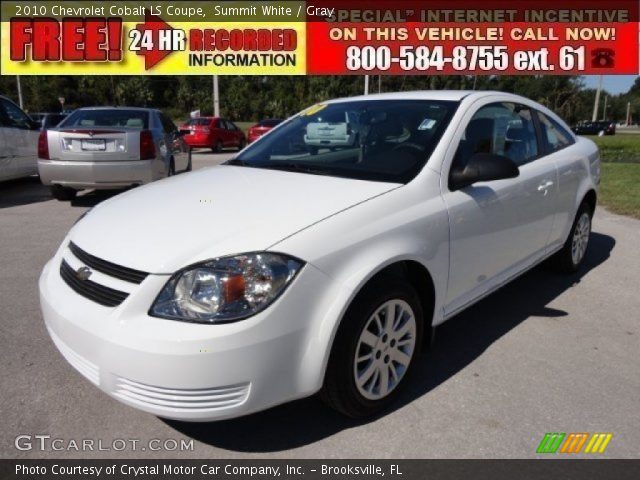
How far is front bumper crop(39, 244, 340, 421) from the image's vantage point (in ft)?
6.81

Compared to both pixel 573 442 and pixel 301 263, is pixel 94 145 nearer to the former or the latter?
pixel 301 263

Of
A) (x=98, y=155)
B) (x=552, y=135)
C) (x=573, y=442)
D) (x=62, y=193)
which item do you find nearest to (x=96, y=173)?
(x=98, y=155)

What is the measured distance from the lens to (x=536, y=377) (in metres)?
3.03

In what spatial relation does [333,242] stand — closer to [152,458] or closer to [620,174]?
[152,458]

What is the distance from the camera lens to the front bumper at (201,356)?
2.07 meters

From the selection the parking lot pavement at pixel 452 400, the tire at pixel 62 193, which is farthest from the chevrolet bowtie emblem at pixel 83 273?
the tire at pixel 62 193

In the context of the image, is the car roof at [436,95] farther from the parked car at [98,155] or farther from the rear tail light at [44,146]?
the rear tail light at [44,146]

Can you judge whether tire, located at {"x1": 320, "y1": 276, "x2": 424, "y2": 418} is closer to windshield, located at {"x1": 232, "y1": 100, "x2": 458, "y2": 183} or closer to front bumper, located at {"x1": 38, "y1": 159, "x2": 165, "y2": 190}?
windshield, located at {"x1": 232, "y1": 100, "x2": 458, "y2": 183}

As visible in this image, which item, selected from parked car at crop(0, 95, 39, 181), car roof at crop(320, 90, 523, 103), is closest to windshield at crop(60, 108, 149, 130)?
parked car at crop(0, 95, 39, 181)

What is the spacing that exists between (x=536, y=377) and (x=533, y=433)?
1.85 ft

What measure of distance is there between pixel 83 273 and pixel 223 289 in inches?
28.6

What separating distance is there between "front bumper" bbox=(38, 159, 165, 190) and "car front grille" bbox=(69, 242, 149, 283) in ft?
17.4

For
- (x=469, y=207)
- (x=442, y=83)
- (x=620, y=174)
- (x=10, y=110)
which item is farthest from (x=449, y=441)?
(x=442, y=83)

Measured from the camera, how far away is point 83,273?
2402mm
